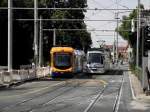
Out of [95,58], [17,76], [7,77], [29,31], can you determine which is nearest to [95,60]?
[95,58]

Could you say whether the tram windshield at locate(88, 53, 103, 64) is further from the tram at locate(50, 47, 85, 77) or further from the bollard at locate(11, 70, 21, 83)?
the bollard at locate(11, 70, 21, 83)

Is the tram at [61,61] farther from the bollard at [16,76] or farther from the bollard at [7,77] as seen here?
the bollard at [7,77]

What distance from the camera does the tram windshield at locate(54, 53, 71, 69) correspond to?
2525 inches

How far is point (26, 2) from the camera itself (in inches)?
3467

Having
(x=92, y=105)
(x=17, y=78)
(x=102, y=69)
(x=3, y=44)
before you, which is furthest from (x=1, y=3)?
(x=92, y=105)

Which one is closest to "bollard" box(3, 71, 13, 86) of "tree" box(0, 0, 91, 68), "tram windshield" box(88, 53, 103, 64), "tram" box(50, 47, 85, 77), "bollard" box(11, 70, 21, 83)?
Answer: "bollard" box(11, 70, 21, 83)

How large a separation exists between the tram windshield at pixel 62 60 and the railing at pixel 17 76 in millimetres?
1952

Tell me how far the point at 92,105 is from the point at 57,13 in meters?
68.1

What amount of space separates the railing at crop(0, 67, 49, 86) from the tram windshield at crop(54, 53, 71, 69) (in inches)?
76.8

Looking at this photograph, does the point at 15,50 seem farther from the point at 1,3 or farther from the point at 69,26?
the point at 69,26

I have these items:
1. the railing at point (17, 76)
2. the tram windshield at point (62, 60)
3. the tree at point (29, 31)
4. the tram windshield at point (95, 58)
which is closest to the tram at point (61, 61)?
the tram windshield at point (62, 60)

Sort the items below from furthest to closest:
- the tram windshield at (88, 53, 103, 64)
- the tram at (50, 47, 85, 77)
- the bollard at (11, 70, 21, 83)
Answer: the tram windshield at (88, 53, 103, 64) → the tram at (50, 47, 85, 77) → the bollard at (11, 70, 21, 83)

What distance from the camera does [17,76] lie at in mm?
51250

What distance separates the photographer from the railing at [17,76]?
152 ft
